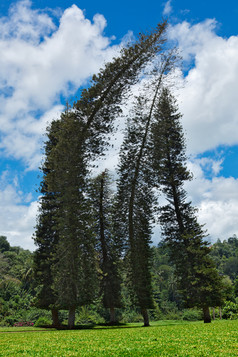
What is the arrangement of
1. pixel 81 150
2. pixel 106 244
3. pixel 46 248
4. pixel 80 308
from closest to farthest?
pixel 81 150 < pixel 46 248 < pixel 106 244 < pixel 80 308

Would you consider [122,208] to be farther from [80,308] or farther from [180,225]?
[80,308]

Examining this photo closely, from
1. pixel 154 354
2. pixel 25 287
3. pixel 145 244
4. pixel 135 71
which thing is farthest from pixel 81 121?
pixel 25 287

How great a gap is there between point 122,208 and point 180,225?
560 centimetres

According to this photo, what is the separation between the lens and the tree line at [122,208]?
72.0 ft

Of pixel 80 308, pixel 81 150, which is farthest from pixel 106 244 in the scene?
pixel 80 308

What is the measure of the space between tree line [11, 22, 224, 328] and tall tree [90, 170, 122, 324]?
0.11m

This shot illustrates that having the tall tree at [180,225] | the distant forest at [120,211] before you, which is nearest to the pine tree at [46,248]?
the distant forest at [120,211]

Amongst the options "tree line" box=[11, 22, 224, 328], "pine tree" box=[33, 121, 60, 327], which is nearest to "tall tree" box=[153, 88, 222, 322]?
"tree line" box=[11, 22, 224, 328]

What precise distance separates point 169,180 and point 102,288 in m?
13.2

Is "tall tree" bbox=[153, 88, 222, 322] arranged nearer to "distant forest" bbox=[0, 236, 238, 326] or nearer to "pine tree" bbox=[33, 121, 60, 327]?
"distant forest" bbox=[0, 236, 238, 326]

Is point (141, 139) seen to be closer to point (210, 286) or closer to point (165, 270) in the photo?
point (210, 286)

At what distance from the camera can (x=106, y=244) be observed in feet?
102

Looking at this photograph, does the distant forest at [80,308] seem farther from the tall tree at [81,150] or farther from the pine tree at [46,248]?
the tall tree at [81,150]

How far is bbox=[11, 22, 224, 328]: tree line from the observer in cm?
2194
